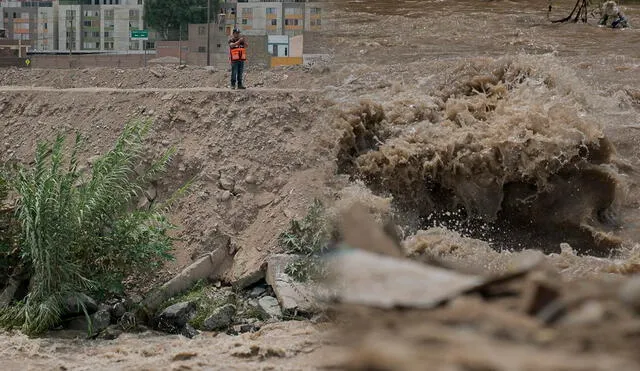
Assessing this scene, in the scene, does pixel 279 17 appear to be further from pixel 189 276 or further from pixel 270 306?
pixel 270 306

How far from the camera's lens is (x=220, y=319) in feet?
21.1

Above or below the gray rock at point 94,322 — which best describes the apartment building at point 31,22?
above

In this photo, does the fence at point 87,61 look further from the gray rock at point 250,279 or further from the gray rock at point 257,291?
the gray rock at point 257,291

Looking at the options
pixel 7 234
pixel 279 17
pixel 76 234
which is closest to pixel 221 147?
pixel 7 234

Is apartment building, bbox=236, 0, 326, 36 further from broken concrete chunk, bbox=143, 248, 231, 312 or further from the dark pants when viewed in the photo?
broken concrete chunk, bbox=143, 248, 231, 312

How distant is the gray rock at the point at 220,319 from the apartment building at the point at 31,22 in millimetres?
19812

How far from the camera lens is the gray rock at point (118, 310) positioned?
659cm

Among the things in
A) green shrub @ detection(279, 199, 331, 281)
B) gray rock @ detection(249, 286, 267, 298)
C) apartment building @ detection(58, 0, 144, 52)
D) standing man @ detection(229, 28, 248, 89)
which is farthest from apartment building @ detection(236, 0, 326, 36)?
apartment building @ detection(58, 0, 144, 52)

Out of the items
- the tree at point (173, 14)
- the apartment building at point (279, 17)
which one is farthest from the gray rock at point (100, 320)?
the tree at point (173, 14)

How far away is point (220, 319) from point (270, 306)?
0.38m

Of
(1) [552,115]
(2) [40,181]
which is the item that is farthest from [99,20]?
(1) [552,115]

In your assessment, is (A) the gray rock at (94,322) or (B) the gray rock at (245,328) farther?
(A) the gray rock at (94,322)

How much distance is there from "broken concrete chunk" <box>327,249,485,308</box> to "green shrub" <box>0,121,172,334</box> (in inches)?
229

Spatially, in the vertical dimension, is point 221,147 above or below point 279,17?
below
